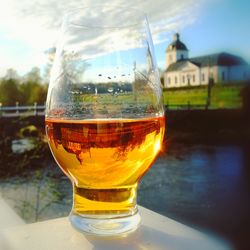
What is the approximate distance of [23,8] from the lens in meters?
5.78

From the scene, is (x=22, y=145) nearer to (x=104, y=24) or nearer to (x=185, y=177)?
(x=185, y=177)

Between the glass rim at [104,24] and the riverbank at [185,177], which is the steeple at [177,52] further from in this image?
the glass rim at [104,24]

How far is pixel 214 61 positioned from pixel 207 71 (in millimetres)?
309

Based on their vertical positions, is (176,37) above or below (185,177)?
above

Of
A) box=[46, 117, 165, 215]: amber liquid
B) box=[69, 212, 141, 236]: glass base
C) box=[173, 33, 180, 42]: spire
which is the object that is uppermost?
box=[173, 33, 180, 42]: spire


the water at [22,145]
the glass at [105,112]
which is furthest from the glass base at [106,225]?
the water at [22,145]

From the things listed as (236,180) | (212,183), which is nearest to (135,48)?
(212,183)

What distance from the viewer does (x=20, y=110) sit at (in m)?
7.41

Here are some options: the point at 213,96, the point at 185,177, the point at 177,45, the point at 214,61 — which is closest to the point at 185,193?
the point at 185,177

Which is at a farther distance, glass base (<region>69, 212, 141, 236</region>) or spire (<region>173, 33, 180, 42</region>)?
spire (<region>173, 33, 180, 42</region>)

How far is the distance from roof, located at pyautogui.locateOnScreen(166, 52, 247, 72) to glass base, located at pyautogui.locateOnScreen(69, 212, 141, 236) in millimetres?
9736

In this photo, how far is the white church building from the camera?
9859 mm

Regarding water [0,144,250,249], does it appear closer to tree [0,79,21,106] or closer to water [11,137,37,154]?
water [11,137,37,154]

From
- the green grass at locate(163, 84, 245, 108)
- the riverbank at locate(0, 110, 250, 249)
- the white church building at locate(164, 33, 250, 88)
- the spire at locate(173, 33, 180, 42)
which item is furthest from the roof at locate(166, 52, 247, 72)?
the riverbank at locate(0, 110, 250, 249)
